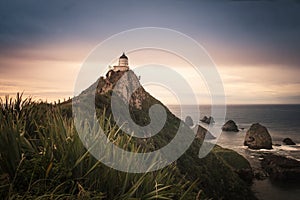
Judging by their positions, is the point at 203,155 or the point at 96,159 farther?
the point at 203,155

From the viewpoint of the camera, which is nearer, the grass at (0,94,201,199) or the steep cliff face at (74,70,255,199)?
the grass at (0,94,201,199)

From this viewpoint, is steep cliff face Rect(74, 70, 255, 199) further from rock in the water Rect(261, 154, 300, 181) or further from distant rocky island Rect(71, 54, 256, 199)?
rock in the water Rect(261, 154, 300, 181)

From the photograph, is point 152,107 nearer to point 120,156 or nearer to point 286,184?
point 286,184

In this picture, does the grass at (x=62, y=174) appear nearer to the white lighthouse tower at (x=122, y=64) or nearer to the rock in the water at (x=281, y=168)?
the rock in the water at (x=281, y=168)

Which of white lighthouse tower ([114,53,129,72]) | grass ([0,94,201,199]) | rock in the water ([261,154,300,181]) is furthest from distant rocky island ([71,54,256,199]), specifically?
grass ([0,94,201,199])

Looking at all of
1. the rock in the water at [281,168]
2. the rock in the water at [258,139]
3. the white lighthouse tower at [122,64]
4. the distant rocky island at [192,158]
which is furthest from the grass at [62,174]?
the rock in the water at [258,139]

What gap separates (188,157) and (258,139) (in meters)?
57.9

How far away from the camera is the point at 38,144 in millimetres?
4535

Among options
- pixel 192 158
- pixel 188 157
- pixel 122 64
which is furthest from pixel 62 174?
pixel 122 64

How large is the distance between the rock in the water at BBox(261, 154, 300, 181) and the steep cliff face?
4.69 metres

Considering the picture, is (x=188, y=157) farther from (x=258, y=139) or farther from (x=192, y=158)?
(x=258, y=139)

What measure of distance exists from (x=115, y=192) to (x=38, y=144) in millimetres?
1429

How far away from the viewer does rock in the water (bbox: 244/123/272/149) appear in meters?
93.6

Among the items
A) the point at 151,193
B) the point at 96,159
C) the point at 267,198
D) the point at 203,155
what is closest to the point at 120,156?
the point at 96,159
